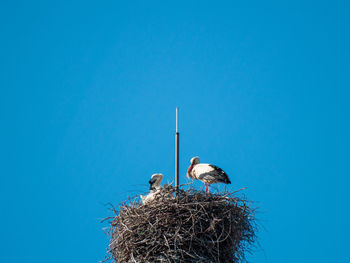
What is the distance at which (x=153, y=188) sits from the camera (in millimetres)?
14133

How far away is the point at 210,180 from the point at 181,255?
3.43 m

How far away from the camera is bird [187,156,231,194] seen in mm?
14852

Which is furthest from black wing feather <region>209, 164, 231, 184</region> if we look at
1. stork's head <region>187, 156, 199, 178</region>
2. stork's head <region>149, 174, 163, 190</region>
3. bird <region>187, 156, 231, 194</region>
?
stork's head <region>149, 174, 163, 190</region>

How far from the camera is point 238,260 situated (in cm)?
1263

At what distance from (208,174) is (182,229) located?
125 inches

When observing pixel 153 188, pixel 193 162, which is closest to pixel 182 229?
pixel 153 188

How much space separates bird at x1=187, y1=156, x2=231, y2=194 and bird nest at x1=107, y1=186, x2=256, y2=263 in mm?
1901

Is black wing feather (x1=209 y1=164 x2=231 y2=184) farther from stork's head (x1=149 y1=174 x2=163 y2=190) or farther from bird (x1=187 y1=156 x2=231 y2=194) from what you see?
stork's head (x1=149 y1=174 x2=163 y2=190)

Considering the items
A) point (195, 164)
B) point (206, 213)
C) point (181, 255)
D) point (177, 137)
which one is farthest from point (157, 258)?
point (195, 164)

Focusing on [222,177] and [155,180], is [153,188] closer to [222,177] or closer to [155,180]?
[155,180]

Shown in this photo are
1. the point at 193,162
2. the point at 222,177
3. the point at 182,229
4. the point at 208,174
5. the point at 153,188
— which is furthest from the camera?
the point at 193,162

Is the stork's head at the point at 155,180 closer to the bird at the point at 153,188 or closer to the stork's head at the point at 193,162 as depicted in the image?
the bird at the point at 153,188

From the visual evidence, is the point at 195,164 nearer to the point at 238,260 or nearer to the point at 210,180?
the point at 210,180

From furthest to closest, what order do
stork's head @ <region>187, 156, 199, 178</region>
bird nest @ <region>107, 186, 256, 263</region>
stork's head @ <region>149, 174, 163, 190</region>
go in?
1. stork's head @ <region>187, 156, 199, 178</region>
2. stork's head @ <region>149, 174, 163, 190</region>
3. bird nest @ <region>107, 186, 256, 263</region>
